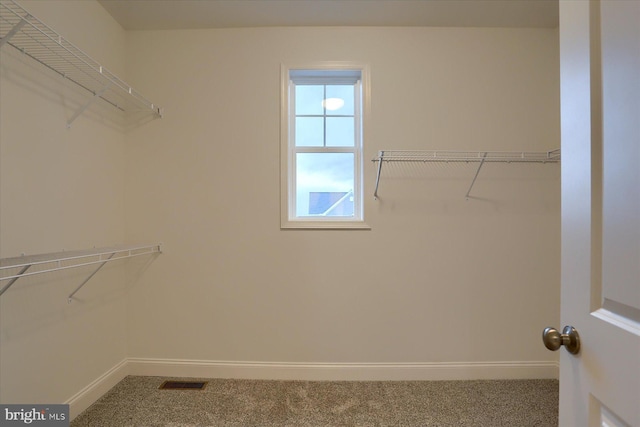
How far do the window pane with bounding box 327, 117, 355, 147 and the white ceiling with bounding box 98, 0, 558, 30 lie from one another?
65 centimetres

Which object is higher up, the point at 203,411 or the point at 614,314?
the point at 614,314

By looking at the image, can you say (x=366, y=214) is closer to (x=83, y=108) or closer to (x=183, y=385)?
(x=183, y=385)

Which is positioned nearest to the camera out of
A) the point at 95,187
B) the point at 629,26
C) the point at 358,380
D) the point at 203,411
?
the point at 629,26

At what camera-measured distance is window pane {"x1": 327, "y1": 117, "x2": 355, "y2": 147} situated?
2291 millimetres

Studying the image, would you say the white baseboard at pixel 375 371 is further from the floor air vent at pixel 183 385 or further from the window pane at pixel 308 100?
the window pane at pixel 308 100

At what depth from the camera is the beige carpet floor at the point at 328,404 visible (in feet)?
5.53

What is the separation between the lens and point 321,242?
7.05ft

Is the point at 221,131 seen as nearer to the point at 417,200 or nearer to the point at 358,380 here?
the point at 417,200

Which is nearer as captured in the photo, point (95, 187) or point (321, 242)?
point (95, 187)

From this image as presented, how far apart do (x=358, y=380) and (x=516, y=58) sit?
8.34 feet

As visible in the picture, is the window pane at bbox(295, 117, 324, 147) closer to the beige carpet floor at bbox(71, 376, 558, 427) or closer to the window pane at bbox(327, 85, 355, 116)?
the window pane at bbox(327, 85, 355, 116)

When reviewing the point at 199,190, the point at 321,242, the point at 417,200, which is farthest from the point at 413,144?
the point at 199,190

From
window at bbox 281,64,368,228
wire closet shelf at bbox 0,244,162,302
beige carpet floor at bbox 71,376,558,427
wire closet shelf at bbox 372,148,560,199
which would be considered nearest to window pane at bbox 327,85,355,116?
window at bbox 281,64,368,228
